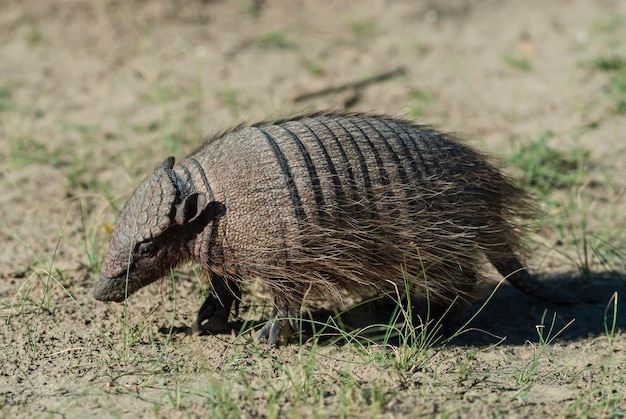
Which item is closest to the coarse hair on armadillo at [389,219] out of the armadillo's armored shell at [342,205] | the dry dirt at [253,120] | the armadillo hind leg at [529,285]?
the armadillo's armored shell at [342,205]

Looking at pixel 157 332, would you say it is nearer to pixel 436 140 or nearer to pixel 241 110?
pixel 436 140

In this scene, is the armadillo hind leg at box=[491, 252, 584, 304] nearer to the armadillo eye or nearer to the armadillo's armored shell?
the armadillo's armored shell

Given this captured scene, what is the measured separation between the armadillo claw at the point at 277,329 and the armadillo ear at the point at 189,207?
0.74 meters

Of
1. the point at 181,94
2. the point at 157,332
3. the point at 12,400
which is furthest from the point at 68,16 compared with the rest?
the point at 12,400

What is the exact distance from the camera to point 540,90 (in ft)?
28.6

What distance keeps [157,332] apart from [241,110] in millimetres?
3761

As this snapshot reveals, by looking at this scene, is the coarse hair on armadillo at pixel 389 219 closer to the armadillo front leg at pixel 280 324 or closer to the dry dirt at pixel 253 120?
the armadillo front leg at pixel 280 324

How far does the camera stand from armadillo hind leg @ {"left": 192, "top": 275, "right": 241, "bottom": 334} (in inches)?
189

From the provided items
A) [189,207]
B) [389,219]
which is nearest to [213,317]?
[189,207]

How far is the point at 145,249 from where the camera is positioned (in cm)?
459

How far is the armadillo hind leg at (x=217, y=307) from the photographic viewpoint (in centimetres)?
481

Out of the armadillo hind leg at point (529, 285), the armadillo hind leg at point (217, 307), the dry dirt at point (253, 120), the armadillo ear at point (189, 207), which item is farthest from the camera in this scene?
the armadillo hind leg at point (529, 285)

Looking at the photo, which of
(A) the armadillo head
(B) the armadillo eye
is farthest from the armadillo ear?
(B) the armadillo eye

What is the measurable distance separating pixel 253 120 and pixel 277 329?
360cm
